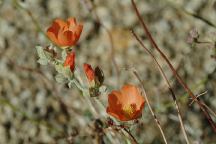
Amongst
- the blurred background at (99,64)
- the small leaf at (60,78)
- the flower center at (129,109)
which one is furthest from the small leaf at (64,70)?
the blurred background at (99,64)

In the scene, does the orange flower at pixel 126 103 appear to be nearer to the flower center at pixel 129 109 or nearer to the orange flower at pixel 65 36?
the flower center at pixel 129 109

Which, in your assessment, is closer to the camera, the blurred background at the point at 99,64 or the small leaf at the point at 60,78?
the small leaf at the point at 60,78

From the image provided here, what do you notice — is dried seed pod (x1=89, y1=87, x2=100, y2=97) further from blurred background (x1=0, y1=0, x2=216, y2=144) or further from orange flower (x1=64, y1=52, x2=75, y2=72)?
blurred background (x1=0, y1=0, x2=216, y2=144)

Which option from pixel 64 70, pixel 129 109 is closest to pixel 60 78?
pixel 64 70

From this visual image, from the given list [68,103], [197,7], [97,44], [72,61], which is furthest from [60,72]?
[197,7]

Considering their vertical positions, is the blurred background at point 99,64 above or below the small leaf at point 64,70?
above

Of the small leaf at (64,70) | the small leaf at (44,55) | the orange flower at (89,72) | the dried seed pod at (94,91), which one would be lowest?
the dried seed pod at (94,91)

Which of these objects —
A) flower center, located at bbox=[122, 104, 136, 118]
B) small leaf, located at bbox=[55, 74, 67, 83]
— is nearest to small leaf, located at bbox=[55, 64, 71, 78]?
small leaf, located at bbox=[55, 74, 67, 83]
